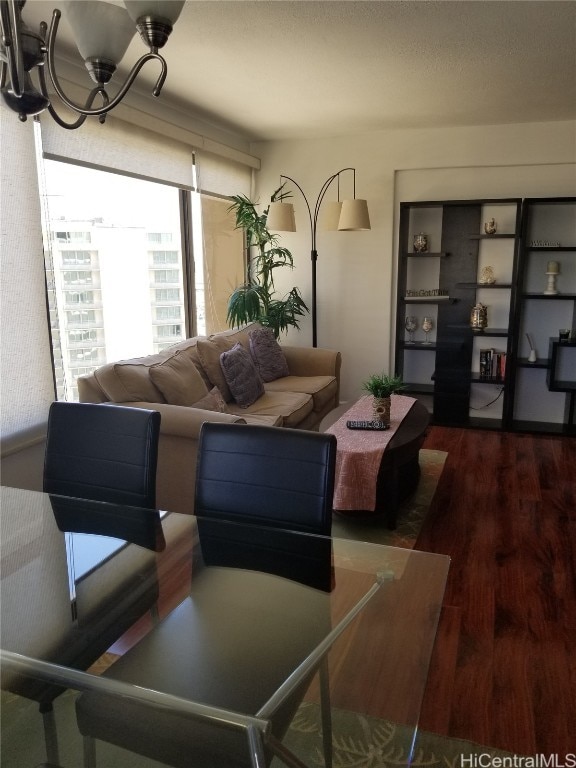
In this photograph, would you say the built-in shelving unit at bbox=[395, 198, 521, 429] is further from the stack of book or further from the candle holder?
the candle holder

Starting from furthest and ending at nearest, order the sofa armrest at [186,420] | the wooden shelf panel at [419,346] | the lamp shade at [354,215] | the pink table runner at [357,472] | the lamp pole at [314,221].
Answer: the lamp pole at [314,221], the wooden shelf panel at [419,346], the lamp shade at [354,215], the pink table runner at [357,472], the sofa armrest at [186,420]

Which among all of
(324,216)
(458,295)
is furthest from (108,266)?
(458,295)

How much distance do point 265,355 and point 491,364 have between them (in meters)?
1.97

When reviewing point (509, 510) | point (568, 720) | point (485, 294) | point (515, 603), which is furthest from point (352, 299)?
point (568, 720)

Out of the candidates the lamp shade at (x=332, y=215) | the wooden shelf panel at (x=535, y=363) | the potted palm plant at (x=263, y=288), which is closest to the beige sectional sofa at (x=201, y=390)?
the potted palm plant at (x=263, y=288)

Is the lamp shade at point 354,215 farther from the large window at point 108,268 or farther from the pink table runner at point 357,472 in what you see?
the pink table runner at point 357,472

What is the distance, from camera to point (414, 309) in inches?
209

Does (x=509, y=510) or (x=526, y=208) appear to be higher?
(x=526, y=208)

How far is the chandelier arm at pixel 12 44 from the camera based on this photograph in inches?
46.3

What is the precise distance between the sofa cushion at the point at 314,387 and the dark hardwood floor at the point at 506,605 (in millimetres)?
1044

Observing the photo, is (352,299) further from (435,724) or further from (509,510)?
(435,724)

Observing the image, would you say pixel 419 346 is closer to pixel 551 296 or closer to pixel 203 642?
pixel 551 296

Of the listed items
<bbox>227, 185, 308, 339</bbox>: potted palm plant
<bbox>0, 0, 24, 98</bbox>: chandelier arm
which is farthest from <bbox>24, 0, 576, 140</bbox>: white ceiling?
<bbox>0, 0, 24, 98</bbox>: chandelier arm

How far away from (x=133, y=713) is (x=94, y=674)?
0.12 meters
